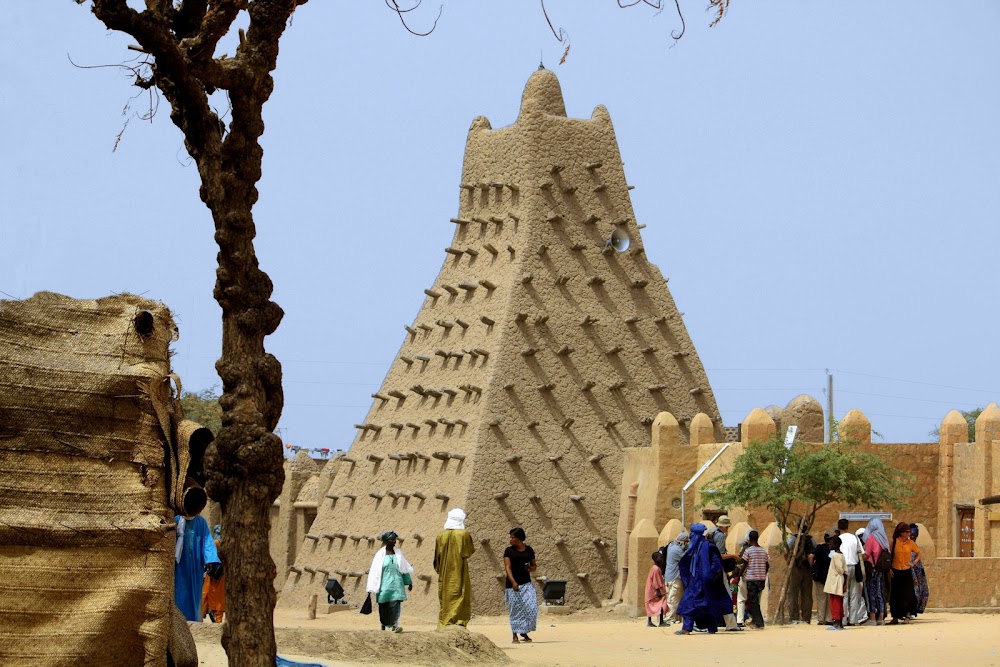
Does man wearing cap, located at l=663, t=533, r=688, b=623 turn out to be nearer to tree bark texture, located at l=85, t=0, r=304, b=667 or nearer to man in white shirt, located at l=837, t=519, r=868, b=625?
man in white shirt, located at l=837, t=519, r=868, b=625

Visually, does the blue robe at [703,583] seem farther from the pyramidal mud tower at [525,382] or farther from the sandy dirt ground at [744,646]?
the pyramidal mud tower at [525,382]

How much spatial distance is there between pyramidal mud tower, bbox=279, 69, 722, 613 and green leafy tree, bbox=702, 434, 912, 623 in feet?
13.8

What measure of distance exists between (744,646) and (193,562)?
825 cm

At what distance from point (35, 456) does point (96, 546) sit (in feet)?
1.83

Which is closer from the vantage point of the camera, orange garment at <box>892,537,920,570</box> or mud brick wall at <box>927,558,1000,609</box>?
orange garment at <box>892,537,920,570</box>

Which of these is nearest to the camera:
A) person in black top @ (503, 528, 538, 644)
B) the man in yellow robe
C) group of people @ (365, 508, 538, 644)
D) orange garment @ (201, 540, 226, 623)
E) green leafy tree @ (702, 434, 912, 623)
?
group of people @ (365, 508, 538, 644)

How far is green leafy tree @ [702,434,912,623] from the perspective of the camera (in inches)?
827

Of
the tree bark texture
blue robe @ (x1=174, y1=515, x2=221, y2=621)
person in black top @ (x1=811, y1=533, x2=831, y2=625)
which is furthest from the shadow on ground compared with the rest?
person in black top @ (x1=811, y1=533, x2=831, y2=625)

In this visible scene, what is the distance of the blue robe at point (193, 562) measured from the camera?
10188 millimetres

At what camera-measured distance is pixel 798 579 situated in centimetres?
2070

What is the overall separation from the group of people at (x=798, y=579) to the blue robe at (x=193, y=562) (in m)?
8.99

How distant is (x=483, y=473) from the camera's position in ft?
82.1

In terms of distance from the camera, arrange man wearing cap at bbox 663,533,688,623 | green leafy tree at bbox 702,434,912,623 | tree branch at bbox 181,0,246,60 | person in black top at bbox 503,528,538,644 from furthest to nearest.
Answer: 1. green leafy tree at bbox 702,434,912,623
2. man wearing cap at bbox 663,533,688,623
3. person in black top at bbox 503,528,538,644
4. tree branch at bbox 181,0,246,60

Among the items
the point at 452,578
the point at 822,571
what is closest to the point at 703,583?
the point at 822,571
